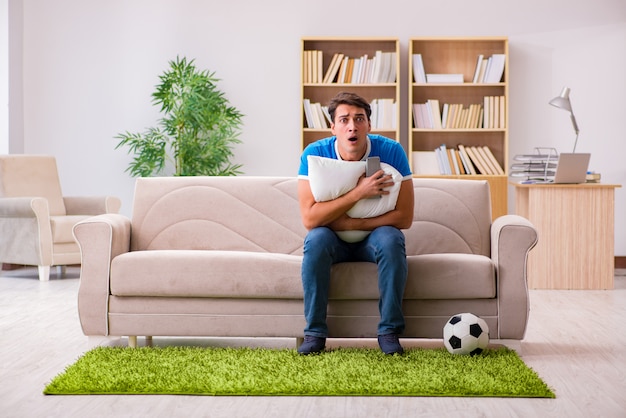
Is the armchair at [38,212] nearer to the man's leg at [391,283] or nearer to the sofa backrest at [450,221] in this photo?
the sofa backrest at [450,221]

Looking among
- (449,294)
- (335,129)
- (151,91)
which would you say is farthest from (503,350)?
(151,91)

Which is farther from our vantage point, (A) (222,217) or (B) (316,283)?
(A) (222,217)

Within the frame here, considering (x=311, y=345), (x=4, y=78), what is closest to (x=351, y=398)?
(x=311, y=345)

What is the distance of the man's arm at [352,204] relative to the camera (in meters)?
3.44

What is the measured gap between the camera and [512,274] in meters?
3.49

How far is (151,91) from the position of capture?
7.12 meters

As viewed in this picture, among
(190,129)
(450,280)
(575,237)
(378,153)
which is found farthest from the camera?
(190,129)

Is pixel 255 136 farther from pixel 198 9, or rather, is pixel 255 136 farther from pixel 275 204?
pixel 275 204

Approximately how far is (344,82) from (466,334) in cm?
386

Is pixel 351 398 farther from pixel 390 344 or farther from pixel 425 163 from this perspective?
pixel 425 163

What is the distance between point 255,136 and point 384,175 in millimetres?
3764

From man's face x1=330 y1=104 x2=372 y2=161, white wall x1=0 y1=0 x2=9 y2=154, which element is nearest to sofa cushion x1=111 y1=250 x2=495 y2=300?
man's face x1=330 y1=104 x2=372 y2=161

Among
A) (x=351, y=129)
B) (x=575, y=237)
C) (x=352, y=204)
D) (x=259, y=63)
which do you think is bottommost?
(x=575, y=237)

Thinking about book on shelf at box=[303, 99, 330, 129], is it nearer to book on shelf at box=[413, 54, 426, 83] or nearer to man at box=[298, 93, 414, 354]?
book on shelf at box=[413, 54, 426, 83]
